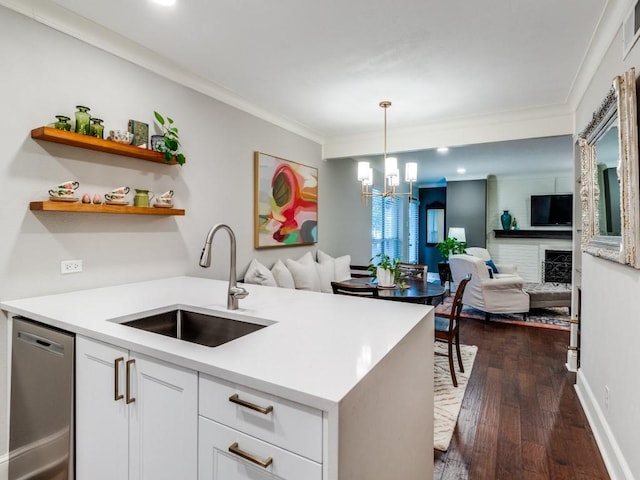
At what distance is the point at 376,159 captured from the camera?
249 inches

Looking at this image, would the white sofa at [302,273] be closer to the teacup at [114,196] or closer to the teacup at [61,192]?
the teacup at [114,196]

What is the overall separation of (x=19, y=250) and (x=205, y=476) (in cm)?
173

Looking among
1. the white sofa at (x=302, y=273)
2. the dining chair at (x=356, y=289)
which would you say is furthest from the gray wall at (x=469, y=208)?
the dining chair at (x=356, y=289)

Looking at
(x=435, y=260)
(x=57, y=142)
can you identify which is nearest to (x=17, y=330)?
(x=57, y=142)

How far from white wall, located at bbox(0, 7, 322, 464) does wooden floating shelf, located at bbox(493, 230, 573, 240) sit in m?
6.82

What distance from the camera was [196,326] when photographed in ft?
6.02

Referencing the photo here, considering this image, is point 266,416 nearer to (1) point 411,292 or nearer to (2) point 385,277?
(1) point 411,292

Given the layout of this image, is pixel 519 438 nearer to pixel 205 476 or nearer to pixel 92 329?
pixel 205 476

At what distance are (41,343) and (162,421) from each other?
2.85ft

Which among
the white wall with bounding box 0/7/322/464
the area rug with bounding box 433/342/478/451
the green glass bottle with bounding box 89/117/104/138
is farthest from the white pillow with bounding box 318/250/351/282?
the green glass bottle with bounding box 89/117/104/138

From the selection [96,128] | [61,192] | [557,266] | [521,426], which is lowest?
[521,426]

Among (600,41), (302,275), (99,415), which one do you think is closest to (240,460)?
(99,415)

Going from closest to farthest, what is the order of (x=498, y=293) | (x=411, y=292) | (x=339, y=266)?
(x=411, y=292), (x=339, y=266), (x=498, y=293)

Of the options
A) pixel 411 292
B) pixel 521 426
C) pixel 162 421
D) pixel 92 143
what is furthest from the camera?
pixel 411 292
